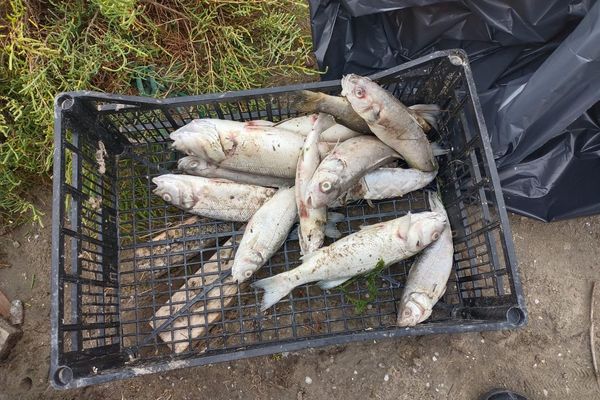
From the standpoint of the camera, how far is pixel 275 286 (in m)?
2.36

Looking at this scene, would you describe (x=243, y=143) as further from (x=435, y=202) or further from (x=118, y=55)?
(x=435, y=202)

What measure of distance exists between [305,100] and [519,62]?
124 cm

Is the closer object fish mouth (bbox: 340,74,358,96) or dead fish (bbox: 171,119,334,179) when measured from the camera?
fish mouth (bbox: 340,74,358,96)

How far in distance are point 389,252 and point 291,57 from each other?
1.69 metres

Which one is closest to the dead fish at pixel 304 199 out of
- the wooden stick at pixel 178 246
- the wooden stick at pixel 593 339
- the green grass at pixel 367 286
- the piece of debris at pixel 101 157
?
the green grass at pixel 367 286

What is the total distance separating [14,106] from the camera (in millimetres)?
2619

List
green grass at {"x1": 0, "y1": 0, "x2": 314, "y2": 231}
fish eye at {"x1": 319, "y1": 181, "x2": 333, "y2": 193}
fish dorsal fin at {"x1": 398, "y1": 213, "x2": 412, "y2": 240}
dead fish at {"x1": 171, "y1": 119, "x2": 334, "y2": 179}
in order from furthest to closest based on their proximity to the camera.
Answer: green grass at {"x1": 0, "y1": 0, "x2": 314, "y2": 231} → dead fish at {"x1": 171, "y1": 119, "x2": 334, "y2": 179} → fish dorsal fin at {"x1": 398, "y1": 213, "x2": 412, "y2": 240} → fish eye at {"x1": 319, "y1": 181, "x2": 333, "y2": 193}

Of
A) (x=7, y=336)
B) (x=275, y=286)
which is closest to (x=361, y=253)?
(x=275, y=286)

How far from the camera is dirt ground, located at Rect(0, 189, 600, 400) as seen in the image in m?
2.76

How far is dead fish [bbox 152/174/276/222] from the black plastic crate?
5.3 inches

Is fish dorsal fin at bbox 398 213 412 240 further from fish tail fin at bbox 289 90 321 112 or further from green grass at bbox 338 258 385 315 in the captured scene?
fish tail fin at bbox 289 90 321 112

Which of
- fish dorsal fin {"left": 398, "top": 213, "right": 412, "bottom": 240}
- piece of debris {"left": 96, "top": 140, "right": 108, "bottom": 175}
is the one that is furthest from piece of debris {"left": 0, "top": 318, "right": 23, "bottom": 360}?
fish dorsal fin {"left": 398, "top": 213, "right": 412, "bottom": 240}

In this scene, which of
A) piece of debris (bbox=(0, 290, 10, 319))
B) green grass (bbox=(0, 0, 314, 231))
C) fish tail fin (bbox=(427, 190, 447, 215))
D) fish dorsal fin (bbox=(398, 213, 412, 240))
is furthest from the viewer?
piece of debris (bbox=(0, 290, 10, 319))

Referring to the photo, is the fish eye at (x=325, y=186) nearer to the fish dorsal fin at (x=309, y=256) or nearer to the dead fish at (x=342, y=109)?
the fish dorsal fin at (x=309, y=256)
